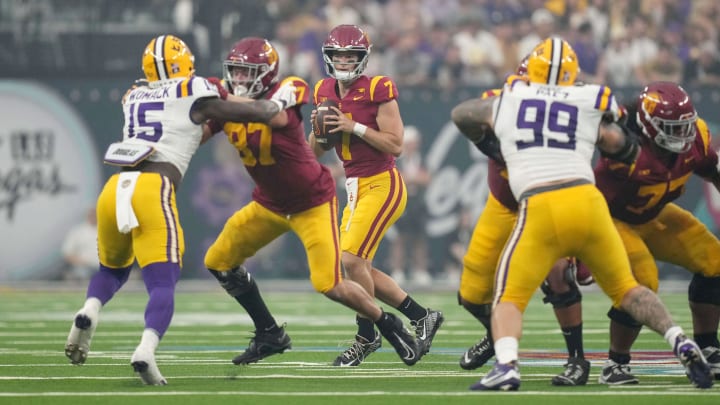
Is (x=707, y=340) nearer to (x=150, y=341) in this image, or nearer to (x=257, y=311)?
(x=257, y=311)

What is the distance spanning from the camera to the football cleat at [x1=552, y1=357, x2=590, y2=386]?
6.71 m

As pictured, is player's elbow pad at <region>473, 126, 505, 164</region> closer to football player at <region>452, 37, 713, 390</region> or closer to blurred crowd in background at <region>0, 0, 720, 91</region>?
football player at <region>452, 37, 713, 390</region>

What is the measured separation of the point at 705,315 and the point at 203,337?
4.05m

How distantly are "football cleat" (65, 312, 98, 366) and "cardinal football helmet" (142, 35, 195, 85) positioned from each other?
1310 millimetres

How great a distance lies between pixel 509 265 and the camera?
636 cm

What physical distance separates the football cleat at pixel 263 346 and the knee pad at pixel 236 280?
29 cm

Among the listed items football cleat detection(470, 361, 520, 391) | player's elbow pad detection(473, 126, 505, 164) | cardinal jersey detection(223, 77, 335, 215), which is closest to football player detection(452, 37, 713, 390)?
football cleat detection(470, 361, 520, 391)

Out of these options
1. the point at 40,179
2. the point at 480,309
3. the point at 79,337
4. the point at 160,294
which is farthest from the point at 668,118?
the point at 40,179

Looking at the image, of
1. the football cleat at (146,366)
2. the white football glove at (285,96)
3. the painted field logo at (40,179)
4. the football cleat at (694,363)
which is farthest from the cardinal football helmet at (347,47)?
the painted field logo at (40,179)

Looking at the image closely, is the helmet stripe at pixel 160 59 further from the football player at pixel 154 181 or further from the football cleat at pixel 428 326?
the football cleat at pixel 428 326

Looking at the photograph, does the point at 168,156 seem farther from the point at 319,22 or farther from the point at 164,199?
the point at 319,22

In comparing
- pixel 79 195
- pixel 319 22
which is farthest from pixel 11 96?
pixel 319 22

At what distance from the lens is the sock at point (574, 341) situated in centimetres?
691

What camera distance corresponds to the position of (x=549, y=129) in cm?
638
